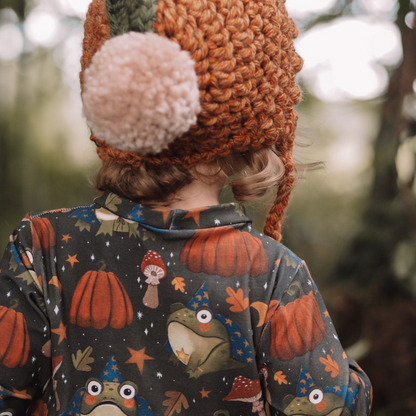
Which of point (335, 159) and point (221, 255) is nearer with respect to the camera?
point (221, 255)

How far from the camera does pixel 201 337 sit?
0.78 meters

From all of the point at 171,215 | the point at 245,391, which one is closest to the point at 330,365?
the point at 245,391

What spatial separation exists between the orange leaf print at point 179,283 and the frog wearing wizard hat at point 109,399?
19 cm

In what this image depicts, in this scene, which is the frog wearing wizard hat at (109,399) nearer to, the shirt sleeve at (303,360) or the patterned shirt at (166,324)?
the patterned shirt at (166,324)

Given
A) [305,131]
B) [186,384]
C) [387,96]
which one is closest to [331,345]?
[186,384]

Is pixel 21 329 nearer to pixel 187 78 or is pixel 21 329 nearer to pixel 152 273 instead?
pixel 152 273

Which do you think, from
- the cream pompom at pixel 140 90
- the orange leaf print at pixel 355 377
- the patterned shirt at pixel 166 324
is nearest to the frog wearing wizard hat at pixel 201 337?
the patterned shirt at pixel 166 324

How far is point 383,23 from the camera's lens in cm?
208

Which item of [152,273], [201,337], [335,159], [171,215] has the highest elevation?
[171,215]

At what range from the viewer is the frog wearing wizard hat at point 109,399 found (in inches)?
30.4

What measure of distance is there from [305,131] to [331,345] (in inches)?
22.1

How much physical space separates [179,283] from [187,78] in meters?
0.37

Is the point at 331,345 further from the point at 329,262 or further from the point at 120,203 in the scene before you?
the point at 329,262

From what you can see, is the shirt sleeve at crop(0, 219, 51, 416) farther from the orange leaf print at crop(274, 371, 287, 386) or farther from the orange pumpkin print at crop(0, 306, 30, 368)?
the orange leaf print at crop(274, 371, 287, 386)
